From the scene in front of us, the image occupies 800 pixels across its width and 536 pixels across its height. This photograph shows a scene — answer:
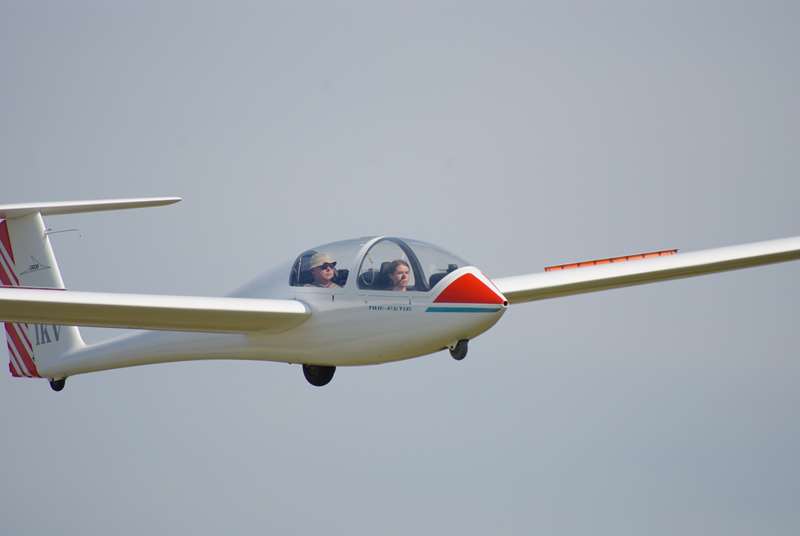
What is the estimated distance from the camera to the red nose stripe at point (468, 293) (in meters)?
15.6

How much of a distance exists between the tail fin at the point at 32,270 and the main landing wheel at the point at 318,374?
458 centimetres

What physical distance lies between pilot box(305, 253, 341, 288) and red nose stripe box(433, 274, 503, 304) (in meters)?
1.75

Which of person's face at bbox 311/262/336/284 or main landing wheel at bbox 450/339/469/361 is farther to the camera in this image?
person's face at bbox 311/262/336/284

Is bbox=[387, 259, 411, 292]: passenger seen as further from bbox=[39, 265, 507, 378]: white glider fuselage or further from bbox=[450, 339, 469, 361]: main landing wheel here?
bbox=[450, 339, 469, 361]: main landing wheel

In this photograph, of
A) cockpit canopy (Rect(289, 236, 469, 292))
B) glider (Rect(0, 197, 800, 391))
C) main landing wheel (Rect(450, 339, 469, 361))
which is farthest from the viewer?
cockpit canopy (Rect(289, 236, 469, 292))

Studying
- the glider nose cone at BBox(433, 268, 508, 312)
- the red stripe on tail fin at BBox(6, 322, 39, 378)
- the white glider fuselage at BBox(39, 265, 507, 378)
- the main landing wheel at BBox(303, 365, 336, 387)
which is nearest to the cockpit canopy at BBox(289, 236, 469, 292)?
the white glider fuselage at BBox(39, 265, 507, 378)

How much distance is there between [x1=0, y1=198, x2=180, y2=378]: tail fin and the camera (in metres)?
20.7

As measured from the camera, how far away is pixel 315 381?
18391 mm

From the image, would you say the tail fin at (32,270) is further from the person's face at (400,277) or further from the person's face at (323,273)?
the person's face at (400,277)

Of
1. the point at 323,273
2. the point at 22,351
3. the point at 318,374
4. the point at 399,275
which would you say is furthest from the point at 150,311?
the point at 22,351

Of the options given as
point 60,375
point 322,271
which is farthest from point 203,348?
point 60,375

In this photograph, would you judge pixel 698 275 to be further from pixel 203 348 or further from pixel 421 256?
pixel 203 348

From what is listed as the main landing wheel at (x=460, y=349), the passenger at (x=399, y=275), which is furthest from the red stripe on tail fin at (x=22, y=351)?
the main landing wheel at (x=460, y=349)

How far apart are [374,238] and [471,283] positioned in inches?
69.7
